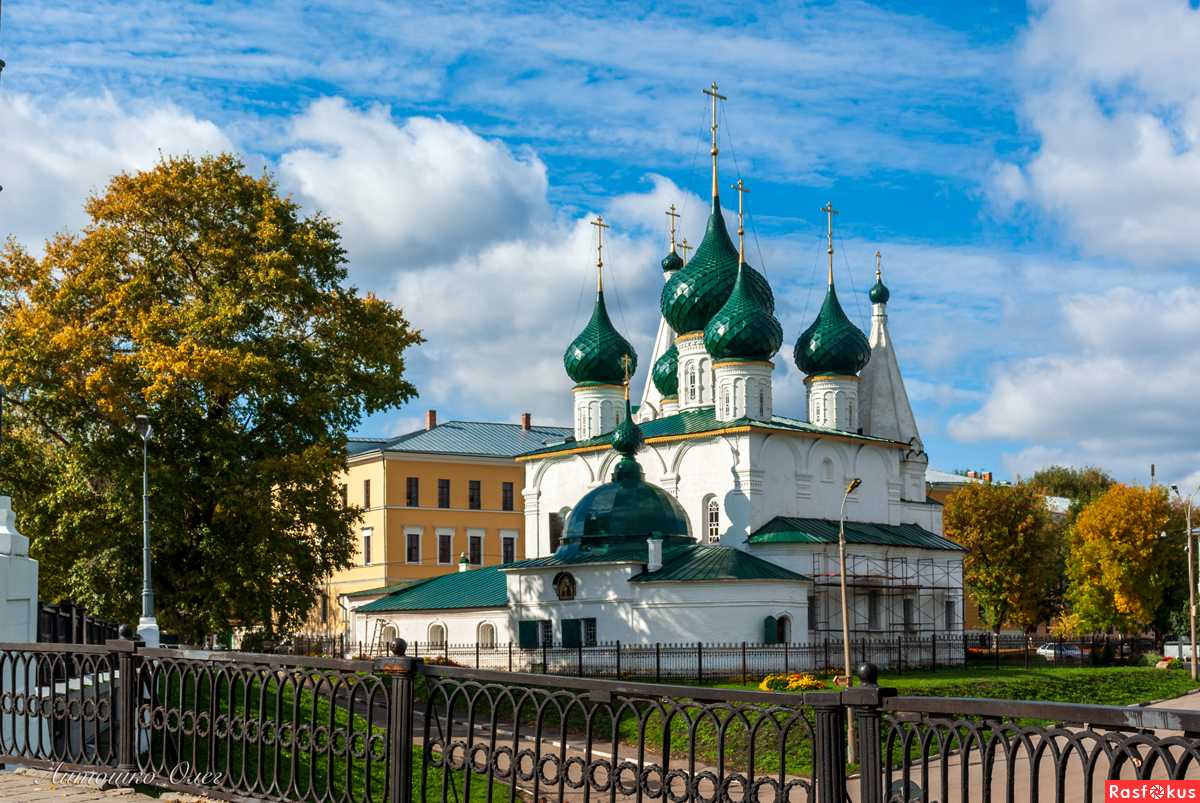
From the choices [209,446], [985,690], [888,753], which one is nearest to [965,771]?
[888,753]

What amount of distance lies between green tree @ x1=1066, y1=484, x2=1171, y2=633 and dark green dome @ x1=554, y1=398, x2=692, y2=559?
68.2 ft

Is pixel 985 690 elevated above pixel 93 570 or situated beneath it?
situated beneath

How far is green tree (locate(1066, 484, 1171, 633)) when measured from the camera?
51531 mm

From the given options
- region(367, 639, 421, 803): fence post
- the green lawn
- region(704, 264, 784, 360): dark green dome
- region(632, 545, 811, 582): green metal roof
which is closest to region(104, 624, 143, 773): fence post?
region(367, 639, 421, 803): fence post

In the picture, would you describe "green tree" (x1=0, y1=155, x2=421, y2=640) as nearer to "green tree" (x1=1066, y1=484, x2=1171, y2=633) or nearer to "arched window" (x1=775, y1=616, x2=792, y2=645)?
"arched window" (x1=775, y1=616, x2=792, y2=645)

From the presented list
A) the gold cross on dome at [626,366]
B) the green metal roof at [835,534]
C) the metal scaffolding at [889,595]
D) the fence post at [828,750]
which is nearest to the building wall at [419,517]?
the gold cross on dome at [626,366]

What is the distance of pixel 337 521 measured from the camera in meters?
27.0

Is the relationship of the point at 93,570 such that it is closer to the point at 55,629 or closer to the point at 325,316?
the point at 325,316

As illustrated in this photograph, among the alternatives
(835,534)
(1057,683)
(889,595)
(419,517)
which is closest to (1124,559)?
(889,595)

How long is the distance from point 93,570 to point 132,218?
6.90 m

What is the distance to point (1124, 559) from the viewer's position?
51500mm

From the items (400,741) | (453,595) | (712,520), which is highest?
(712,520)

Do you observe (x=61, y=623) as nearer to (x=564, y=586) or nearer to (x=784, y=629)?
(x=564, y=586)

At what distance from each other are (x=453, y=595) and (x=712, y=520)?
26.1 feet
